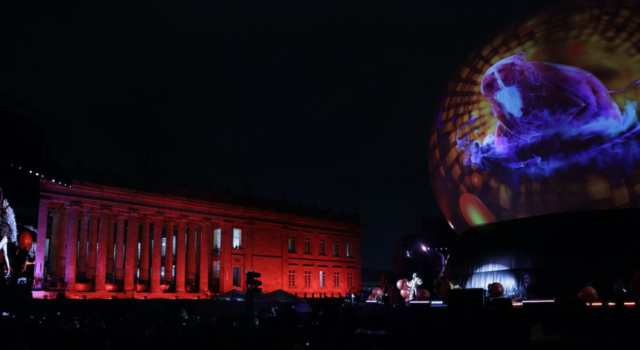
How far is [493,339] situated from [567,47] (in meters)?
15.4

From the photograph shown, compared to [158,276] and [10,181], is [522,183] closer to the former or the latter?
[10,181]

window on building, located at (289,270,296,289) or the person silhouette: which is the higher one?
the person silhouette

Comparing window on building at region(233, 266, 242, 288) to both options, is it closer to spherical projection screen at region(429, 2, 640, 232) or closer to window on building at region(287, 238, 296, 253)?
window on building at region(287, 238, 296, 253)

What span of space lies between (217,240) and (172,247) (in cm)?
637

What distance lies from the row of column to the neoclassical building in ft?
0.25

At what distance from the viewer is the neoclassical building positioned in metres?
45.3

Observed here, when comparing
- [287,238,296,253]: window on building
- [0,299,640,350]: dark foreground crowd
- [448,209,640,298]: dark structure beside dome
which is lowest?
[0,299,640,350]: dark foreground crowd

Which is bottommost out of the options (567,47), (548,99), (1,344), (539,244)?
(1,344)

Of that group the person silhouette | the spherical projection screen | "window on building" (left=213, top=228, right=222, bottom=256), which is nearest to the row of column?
"window on building" (left=213, top=228, right=222, bottom=256)

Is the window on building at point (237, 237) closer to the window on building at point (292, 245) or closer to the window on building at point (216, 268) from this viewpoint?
the window on building at point (216, 268)

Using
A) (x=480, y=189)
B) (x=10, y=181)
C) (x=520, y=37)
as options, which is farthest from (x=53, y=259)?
(x=520, y=37)

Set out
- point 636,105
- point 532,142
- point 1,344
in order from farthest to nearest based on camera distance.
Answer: point 532,142
point 636,105
point 1,344

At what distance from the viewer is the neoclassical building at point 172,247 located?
45.3 m

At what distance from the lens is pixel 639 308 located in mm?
12484
